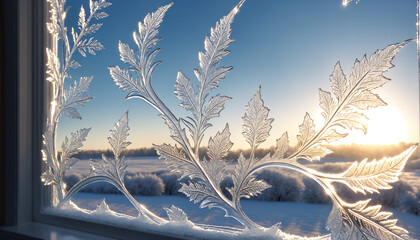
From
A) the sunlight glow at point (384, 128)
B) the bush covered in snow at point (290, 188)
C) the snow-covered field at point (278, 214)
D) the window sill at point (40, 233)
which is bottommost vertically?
the window sill at point (40, 233)

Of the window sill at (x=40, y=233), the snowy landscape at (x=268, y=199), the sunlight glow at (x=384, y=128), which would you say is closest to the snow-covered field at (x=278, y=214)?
the snowy landscape at (x=268, y=199)

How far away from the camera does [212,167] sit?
930 mm

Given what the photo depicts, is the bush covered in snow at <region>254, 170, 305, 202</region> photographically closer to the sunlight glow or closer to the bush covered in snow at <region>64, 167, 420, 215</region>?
the bush covered in snow at <region>64, 167, 420, 215</region>

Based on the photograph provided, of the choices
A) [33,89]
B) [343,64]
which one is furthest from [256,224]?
[33,89]


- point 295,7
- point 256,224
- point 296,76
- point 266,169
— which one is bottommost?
point 256,224

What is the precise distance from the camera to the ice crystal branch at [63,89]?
4.01 ft

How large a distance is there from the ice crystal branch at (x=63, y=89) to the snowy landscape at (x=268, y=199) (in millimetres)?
54

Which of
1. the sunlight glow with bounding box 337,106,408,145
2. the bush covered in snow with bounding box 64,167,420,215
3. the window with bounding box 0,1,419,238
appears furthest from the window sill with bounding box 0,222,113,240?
the sunlight glow with bounding box 337,106,408,145

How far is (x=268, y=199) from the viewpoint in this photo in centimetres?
88

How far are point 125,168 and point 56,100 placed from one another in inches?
16.8

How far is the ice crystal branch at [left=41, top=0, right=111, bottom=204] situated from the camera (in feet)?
4.01

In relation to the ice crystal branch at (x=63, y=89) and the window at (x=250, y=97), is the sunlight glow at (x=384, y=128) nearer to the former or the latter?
the window at (x=250, y=97)

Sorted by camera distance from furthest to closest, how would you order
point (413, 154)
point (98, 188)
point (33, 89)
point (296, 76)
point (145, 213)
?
point (33, 89) → point (98, 188) → point (145, 213) → point (296, 76) → point (413, 154)

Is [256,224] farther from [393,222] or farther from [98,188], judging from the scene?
[98,188]
